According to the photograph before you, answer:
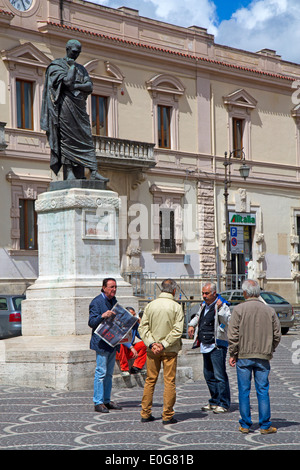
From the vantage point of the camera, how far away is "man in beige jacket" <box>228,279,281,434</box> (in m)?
8.93

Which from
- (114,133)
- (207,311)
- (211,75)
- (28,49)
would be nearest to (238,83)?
(211,75)

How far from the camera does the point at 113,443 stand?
8.41m

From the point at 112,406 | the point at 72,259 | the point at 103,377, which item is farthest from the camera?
the point at 72,259

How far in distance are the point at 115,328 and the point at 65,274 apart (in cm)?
337

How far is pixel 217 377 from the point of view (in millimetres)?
10625

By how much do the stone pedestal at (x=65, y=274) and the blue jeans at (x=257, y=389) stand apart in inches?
159

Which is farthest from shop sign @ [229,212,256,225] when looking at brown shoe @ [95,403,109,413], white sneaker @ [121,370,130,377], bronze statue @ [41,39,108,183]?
brown shoe @ [95,403,109,413]

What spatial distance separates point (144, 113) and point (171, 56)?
8.91ft

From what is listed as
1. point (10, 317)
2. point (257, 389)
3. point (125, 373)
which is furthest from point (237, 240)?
point (257, 389)

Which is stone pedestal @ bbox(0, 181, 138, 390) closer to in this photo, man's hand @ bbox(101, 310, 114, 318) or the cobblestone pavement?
the cobblestone pavement

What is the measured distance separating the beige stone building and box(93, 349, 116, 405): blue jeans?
18.8 m

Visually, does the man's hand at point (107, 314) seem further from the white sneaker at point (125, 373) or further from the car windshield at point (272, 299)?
the car windshield at point (272, 299)

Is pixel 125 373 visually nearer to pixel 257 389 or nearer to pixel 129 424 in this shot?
pixel 129 424

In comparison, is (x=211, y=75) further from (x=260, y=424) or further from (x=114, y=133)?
(x=260, y=424)
